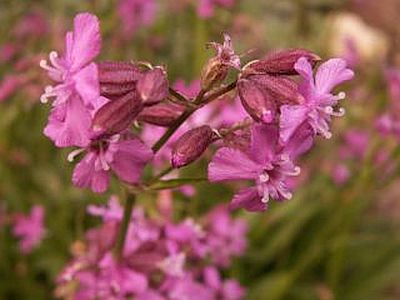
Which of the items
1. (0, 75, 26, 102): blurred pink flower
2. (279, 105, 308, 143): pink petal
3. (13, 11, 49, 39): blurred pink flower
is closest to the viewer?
(279, 105, 308, 143): pink petal

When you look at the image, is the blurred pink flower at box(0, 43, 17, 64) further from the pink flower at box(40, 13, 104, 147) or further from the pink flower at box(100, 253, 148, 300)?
the pink flower at box(40, 13, 104, 147)

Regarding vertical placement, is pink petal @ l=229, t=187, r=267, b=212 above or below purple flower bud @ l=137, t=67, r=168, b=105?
below

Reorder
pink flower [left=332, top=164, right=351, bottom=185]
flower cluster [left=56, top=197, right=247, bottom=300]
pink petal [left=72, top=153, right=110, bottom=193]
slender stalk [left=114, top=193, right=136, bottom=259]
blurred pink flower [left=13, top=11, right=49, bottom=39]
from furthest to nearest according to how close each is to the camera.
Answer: blurred pink flower [left=13, top=11, right=49, bottom=39]
pink flower [left=332, top=164, right=351, bottom=185]
flower cluster [left=56, top=197, right=247, bottom=300]
slender stalk [left=114, top=193, right=136, bottom=259]
pink petal [left=72, top=153, right=110, bottom=193]

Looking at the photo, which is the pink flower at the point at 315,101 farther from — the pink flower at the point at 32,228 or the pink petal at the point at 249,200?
the pink flower at the point at 32,228

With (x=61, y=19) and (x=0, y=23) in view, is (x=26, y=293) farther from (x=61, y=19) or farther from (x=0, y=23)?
(x=61, y=19)

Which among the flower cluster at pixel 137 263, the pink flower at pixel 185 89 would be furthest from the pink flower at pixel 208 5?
the flower cluster at pixel 137 263

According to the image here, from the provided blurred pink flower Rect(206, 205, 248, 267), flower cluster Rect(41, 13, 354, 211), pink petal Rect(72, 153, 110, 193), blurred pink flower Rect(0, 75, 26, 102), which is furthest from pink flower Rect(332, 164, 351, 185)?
pink petal Rect(72, 153, 110, 193)

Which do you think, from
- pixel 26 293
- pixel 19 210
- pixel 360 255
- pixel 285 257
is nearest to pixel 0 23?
pixel 19 210
